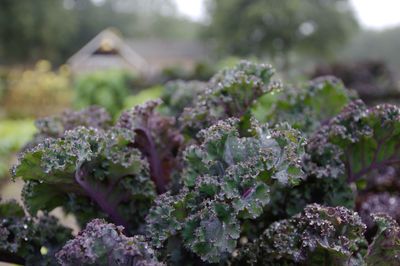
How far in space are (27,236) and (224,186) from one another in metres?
0.84

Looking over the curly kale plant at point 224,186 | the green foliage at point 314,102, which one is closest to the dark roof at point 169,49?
the green foliage at point 314,102

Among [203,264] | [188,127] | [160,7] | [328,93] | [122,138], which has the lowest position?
[203,264]

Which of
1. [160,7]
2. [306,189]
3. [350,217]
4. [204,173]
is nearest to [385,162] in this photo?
[306,189]

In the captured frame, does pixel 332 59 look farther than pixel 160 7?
No

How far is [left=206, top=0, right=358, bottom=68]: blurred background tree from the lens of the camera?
32906 mm

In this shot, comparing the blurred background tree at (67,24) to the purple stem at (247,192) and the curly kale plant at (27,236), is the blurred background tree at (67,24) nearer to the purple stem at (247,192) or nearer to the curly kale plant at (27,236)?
the curly kale plant at (27,236)

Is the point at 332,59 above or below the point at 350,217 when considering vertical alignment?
above

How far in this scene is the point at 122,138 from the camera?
1.69m

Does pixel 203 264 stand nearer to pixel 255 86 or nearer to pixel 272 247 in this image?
pixel 272 247

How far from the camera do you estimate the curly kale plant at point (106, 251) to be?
4.00ft

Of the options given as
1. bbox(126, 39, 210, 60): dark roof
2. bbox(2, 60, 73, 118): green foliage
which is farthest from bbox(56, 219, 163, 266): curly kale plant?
bbox(126, 39, 210, 60): dark roof

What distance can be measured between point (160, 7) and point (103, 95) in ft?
174

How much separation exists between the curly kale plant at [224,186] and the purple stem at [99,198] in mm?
274

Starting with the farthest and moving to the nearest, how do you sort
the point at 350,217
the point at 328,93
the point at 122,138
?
the point at 328,93
the point at 122,138
the point at 350,217
